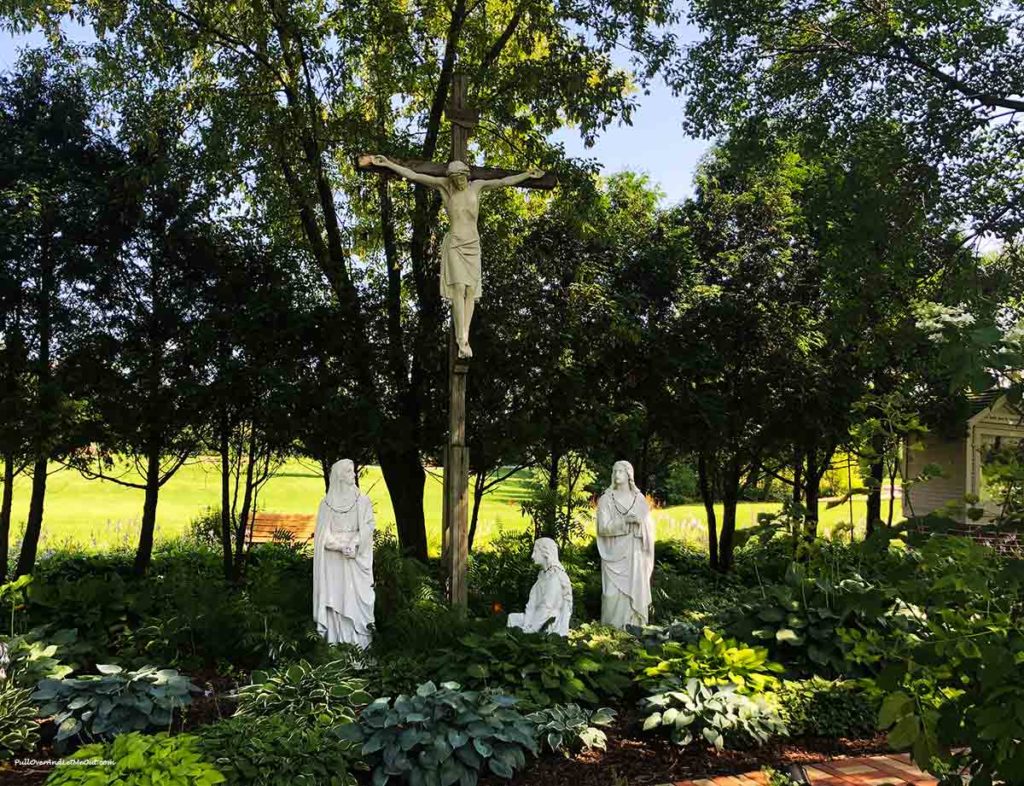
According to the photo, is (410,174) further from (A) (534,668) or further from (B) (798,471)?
(B) (798,471)

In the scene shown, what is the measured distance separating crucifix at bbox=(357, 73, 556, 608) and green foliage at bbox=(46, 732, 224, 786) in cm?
358

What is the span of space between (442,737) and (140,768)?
1485 millimetres

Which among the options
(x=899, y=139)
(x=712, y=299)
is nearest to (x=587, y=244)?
(x=712, y=299)

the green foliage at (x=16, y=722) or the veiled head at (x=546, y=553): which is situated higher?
the veiled head at (x=546, y=553)

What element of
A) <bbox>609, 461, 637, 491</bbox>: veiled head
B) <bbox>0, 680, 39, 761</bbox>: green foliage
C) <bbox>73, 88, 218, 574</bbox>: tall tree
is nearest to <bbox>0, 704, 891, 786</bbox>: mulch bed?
<bbox>0, 680, 39, 761</bbox>: green foliage

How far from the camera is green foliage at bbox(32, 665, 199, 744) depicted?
452cm

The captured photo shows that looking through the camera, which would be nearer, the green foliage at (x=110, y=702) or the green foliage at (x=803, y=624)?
the green foliage at (x=110, y=702)

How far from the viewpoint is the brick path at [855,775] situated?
4371 millimetres

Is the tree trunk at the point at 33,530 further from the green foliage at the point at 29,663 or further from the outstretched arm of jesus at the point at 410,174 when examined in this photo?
the outstretched arm of jesus at the point at 410,174

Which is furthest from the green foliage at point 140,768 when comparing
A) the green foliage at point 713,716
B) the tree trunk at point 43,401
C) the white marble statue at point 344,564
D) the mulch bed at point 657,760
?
the tree trunk at point 43,401

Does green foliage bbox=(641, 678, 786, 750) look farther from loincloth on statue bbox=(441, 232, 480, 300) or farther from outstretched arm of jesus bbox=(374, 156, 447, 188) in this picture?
outstretched arm of jesus bbox=(374, 156, 447, 188)

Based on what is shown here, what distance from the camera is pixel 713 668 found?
17.3 ft

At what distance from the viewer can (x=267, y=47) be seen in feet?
32.8

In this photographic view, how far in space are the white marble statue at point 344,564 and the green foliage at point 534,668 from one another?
45.9 inches
